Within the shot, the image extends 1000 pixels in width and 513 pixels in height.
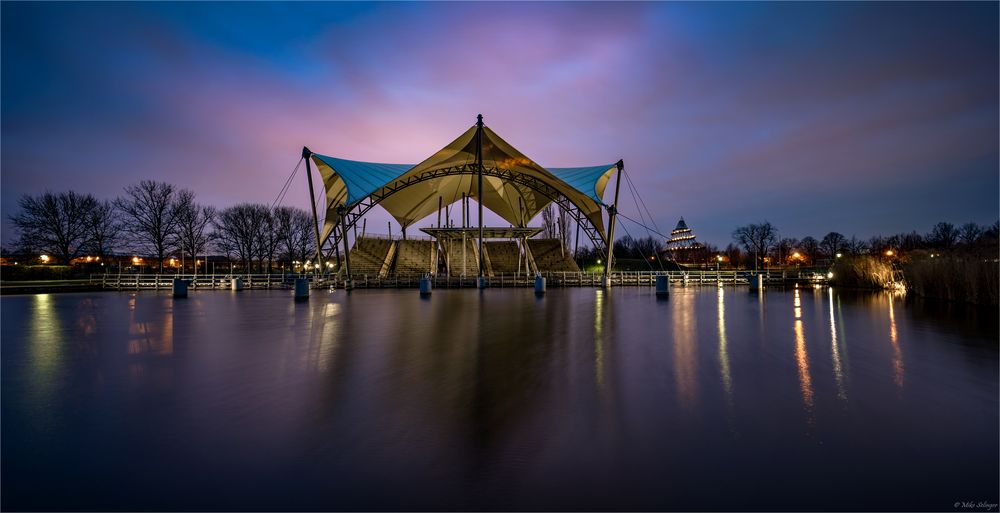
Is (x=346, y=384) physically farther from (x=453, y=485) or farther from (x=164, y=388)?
(x=453, y=485)

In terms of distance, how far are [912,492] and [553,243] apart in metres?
46.5

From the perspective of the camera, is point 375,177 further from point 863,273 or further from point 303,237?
point 863,273

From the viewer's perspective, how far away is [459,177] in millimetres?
48094

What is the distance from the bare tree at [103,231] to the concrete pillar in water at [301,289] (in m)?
33.7

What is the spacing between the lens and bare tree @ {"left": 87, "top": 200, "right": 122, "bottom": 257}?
37.4 meters

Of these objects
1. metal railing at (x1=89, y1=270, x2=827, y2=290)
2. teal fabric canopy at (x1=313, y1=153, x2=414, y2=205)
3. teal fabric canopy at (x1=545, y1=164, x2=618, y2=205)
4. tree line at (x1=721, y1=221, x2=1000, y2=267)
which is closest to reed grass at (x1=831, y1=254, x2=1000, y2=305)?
metal railing at (x1=89, y1=270, x2=827, y2=290)

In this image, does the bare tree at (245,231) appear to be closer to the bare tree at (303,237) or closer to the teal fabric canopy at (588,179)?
the bare tree at (303,237)

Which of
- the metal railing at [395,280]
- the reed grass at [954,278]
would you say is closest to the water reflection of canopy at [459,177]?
the metal railing at [395,280]

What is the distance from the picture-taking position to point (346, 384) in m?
5.02

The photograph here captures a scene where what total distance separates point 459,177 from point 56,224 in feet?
119

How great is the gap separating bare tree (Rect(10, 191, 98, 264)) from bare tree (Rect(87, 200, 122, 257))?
12.8 inches

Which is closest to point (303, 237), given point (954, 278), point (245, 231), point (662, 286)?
point (245, 231)

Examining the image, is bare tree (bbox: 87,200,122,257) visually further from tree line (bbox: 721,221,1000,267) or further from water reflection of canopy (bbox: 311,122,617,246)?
tree line (bbox: 721,221,1000,267)

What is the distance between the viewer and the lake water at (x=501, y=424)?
8.58 feet
